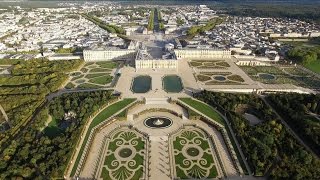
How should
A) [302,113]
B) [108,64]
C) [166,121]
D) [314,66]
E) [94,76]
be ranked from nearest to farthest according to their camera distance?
[166,121]
[302,113]
[94,76]
[314,66]
[108,64]

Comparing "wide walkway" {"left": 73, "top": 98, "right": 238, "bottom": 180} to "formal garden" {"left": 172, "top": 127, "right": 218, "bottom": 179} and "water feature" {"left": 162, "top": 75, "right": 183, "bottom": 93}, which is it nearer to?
"formal garden" {"left": 172, "top": 127, "right": 218, "bottom": 179}

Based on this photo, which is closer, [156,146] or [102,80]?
[156,146]

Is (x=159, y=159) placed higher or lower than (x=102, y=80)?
lower

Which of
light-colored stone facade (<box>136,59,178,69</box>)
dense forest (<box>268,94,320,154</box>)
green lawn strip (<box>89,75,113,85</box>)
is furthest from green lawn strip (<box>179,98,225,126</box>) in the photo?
green lawn strip (<box>89,75,113,85</box>)

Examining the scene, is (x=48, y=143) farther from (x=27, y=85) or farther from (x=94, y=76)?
(x=94, y=76)

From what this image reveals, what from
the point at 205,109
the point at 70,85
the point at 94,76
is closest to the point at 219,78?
the point at 205,109

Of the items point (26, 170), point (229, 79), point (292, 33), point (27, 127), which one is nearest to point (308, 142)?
point (229, 79)

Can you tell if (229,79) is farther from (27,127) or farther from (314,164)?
(27,127)
